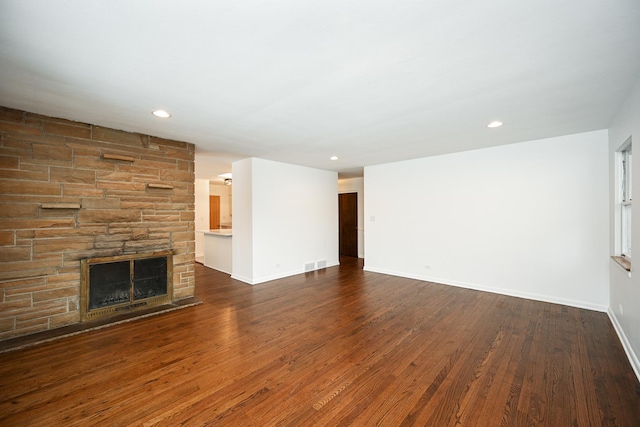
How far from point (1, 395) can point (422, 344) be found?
11.9 ft

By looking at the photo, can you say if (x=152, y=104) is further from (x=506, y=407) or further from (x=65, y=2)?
(x=506, y=407)

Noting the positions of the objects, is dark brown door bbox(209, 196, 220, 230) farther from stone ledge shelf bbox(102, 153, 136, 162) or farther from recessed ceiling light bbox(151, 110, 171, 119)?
recessed ceiling light bbox(151, 110, 171, 119)

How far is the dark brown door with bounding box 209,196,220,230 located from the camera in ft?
33.4

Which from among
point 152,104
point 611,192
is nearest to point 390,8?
point 152,104

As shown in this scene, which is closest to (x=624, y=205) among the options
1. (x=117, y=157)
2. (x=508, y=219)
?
(x=508, y=219)

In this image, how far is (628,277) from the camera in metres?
2.72

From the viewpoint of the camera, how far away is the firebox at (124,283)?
3.38 m

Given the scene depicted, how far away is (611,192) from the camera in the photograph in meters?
3.47

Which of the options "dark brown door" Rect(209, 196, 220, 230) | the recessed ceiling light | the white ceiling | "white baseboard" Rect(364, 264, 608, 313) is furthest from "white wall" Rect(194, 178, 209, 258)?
"white baseboard" Rect(364, 264, 608, 313)

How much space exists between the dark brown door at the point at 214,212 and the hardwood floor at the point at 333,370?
6.85m

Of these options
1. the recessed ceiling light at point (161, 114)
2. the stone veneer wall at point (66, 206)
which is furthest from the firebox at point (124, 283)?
the recessed ceiling light at point (161, 114)

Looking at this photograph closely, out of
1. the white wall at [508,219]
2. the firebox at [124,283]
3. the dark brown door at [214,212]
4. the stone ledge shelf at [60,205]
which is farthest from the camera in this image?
the dark brown door at [214,212]

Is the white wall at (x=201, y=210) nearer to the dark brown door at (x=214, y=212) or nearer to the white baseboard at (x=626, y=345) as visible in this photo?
the dark brown door at (x=214, y=212)

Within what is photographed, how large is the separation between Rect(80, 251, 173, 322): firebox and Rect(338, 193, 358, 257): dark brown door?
214 inches
